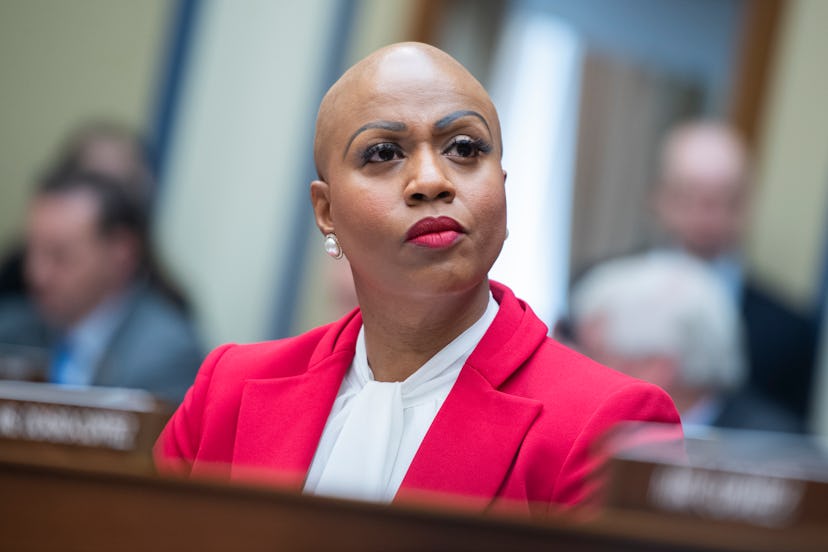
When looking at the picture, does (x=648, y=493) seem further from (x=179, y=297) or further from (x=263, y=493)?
(x=179, y=297)

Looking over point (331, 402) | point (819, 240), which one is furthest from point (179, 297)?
point (331, 402)

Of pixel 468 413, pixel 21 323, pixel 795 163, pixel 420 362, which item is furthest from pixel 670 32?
pixel 468 413

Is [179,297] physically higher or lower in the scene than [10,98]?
lower

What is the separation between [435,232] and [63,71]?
511 cm

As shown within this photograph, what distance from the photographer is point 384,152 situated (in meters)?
1.96

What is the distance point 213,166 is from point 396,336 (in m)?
4.63

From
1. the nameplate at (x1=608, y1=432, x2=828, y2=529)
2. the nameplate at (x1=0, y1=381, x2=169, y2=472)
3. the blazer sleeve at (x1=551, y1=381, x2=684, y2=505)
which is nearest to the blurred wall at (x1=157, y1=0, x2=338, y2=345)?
the blazer sleeve at (x1=551, y1=381, x2=684, y2=505)

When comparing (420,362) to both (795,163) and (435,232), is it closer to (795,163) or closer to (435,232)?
(435,232)

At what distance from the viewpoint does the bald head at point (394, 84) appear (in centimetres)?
196

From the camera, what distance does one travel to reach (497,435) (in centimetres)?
187

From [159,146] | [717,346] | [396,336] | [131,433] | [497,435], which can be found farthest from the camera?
[159,146]

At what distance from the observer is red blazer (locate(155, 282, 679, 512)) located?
1.84 meters

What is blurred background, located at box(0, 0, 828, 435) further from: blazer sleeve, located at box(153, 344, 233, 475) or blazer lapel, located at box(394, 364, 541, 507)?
blazer lapel, located at box(394, 364, 541, 507)

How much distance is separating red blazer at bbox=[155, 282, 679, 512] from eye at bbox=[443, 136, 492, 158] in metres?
0.26
